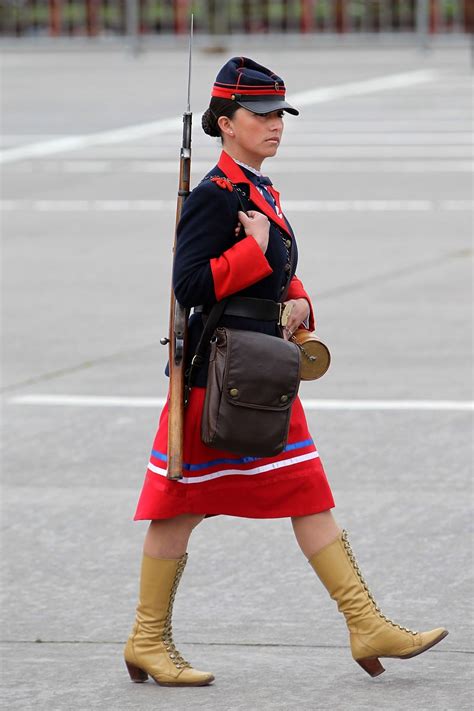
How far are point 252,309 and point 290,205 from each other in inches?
469

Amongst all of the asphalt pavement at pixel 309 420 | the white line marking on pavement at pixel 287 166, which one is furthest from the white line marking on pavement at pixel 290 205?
the white line marking on pavement at pixel 287 166

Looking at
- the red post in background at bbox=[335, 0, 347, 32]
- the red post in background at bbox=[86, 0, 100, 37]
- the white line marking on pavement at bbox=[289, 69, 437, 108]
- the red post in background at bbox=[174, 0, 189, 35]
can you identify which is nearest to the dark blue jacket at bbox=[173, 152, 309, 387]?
the white line marking on pavement at bbox=[289, 69, 437, 108]

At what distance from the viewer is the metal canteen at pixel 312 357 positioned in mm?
4973

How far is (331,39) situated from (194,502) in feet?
126

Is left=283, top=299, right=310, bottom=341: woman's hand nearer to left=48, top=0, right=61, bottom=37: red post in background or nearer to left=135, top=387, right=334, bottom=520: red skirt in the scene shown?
left=135, top=387, right=334, bottom=520: red skirt

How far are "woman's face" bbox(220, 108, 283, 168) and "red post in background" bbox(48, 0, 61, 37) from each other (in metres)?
39.8

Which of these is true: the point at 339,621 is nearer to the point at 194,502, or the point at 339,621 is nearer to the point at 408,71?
the point at 194,502

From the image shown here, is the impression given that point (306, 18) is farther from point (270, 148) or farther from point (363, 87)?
point (270, 148)

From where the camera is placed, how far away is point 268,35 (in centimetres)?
4234

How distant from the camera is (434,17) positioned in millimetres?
41281

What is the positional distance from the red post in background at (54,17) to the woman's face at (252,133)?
3983 cm

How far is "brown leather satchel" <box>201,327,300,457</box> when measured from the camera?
467cm

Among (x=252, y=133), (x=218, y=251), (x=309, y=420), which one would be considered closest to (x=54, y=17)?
(x=309, y=420)

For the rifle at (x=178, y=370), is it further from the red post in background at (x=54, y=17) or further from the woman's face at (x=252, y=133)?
the red post in background at (x=54, y=17)
